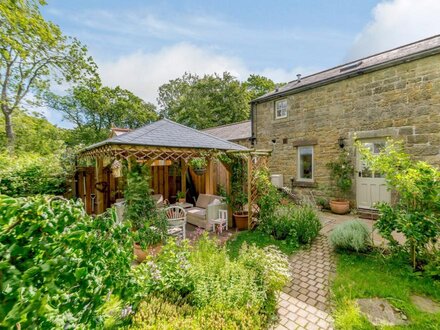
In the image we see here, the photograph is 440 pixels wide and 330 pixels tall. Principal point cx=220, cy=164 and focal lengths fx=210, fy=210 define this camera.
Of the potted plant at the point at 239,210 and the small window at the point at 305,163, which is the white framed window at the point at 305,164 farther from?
the potted plant at the point at 239,210

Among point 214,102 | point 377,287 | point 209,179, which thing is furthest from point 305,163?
point 214,102

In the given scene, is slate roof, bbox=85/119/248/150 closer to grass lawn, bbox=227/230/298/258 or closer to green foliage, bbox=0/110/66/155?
grass lawn, bbox=227/230/298/258

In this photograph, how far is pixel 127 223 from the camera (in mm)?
1622

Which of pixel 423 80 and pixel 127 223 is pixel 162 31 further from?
pixel 423 80

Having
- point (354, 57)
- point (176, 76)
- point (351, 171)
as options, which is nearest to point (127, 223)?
point (351, 171)

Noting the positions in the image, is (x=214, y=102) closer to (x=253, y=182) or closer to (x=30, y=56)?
(x=30, y=56)

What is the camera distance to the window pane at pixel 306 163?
30.8ft

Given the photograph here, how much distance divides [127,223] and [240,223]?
513cm

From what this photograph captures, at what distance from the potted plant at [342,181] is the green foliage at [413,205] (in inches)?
160

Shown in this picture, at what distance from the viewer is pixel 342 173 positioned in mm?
8125

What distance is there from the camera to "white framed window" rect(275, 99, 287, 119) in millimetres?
10367

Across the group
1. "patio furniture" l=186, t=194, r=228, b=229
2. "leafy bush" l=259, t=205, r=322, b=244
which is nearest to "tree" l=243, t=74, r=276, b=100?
"patio furniture" l=186, t=194, r=228, b=229

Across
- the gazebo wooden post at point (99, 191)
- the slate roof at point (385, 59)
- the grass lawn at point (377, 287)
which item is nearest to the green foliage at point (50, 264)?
the grass lawn at point (377, 287)

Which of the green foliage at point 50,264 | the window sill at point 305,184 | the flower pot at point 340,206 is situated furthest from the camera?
the window sill at point 305,184
